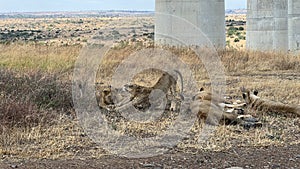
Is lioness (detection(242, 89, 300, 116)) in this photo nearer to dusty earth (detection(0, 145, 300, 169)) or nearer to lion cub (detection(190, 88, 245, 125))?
lion cub (detection(190, 88, 245, 125))

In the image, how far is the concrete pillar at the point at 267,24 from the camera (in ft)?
88.3

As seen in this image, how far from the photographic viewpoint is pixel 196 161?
7.26m

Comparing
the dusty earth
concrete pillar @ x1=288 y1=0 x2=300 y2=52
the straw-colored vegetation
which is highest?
concrete pillar @ x1=288 y1=0 x2=300 y2=52

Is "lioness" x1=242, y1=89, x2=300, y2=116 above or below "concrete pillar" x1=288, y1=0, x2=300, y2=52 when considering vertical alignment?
below

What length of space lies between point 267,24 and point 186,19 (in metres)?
7.14

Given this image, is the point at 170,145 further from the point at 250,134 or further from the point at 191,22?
the point at 191,22

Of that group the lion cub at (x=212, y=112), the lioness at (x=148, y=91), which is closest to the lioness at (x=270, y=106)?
the lion cub at (x=212, y=112)

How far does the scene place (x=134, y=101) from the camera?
10.1 meters

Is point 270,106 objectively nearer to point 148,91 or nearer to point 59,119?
point 148,91

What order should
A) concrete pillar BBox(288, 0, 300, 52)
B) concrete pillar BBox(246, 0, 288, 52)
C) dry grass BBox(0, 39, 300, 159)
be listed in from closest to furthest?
dry grass BBox(0, 39, 300, 159) < concrete pillar BBox(246, 0, 288, 52) < concrete pillar BBox(288, 0, 300, 52)

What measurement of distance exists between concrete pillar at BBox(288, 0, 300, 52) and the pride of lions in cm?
1924

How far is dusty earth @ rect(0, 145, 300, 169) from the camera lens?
697 centimetres

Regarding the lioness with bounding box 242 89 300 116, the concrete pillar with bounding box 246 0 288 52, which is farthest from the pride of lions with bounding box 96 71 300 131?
the concrete pillar with bounding box 246 0 288 52

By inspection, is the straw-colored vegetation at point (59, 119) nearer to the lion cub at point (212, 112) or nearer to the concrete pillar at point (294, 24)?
the lion cub at point (212, 112)
